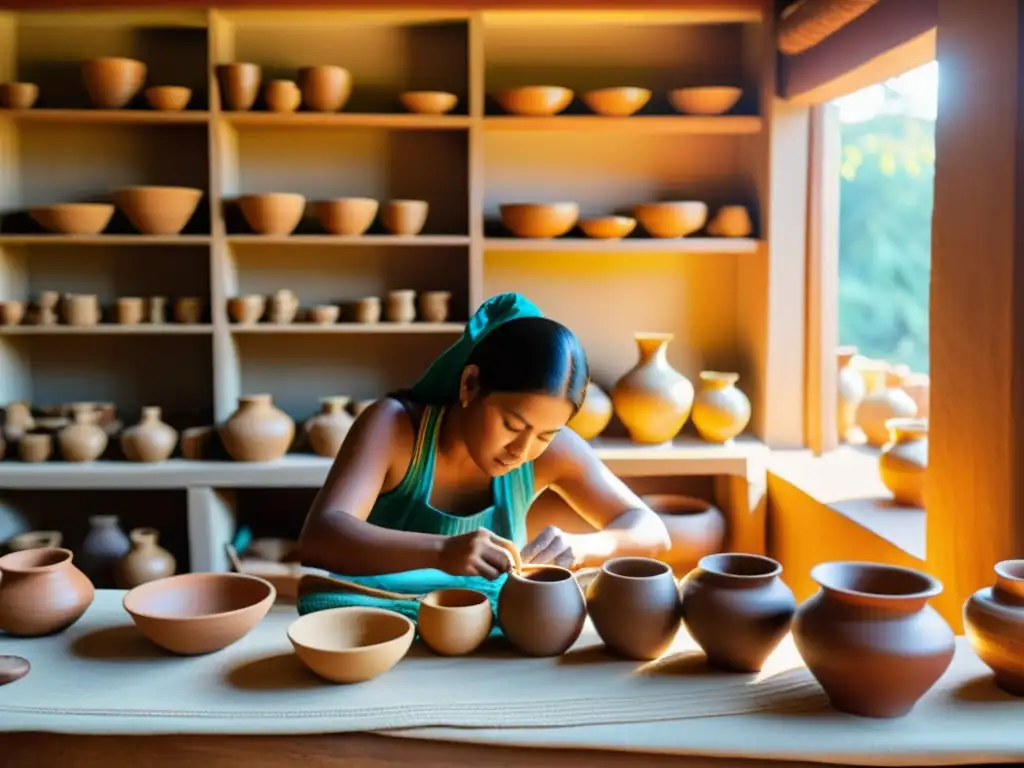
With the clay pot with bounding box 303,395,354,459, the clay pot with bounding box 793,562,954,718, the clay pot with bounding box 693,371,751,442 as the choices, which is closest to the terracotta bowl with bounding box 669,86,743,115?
the clay pot with bounding box 693,371,751,442

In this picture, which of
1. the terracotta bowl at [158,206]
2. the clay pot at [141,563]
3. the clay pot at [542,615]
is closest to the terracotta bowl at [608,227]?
the terracotta bowl at [158,206]

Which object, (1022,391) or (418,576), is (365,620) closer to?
(418,576)

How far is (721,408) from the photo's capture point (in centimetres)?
382

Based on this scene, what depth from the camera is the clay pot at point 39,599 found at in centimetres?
157

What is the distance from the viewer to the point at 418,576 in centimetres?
206

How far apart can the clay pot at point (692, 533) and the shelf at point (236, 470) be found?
0.18 meters

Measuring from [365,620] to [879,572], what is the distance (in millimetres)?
783

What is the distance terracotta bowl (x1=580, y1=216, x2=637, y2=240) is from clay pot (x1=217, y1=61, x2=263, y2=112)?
1.36m

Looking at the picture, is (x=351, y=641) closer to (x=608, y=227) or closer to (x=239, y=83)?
(x=608, y=227)

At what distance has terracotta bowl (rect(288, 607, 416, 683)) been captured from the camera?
4.50 ft

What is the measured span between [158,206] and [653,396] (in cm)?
201

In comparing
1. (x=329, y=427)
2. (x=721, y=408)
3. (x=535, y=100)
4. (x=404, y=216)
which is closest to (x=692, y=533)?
(x=721, y=408)

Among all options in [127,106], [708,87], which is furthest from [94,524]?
[708,87]

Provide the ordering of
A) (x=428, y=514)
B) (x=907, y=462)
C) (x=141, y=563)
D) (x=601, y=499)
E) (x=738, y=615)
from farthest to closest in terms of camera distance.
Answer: (x=141, y=563) < (x=907, y=462) < (x=601, y=499) < (x=428, y=514) < (x=738, y=615)
